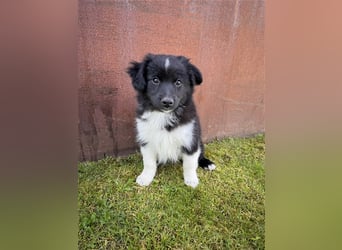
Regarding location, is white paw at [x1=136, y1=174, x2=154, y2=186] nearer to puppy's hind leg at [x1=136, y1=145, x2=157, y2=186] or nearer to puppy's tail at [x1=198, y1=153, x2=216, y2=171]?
puppy's hind leg at [x1=136, y1=145, x2=157, y2=186]

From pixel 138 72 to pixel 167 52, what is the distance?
156 millimetres

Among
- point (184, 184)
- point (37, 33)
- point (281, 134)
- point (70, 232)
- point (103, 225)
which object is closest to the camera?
point (37, 33)

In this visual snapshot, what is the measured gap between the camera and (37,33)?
1.06 meters

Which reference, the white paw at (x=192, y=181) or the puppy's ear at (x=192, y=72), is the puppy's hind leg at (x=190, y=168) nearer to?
the white paw at (x=192, y=181)

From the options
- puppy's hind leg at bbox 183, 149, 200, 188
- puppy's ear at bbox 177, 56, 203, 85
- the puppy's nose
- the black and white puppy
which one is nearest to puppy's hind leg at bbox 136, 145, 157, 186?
the black and white puppy

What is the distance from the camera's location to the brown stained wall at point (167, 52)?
4.42 feet

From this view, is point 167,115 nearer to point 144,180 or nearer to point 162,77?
point 162,77

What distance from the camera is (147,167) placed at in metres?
1.52

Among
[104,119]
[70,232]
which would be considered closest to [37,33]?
[104,119]

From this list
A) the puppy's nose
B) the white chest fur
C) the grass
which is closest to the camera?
the grass

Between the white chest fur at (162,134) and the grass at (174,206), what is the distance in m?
0.09

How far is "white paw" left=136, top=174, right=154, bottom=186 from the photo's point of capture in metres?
1.46

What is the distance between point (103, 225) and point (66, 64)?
21.7 inches

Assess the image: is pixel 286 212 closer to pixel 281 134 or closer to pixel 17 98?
pixel 281 134
